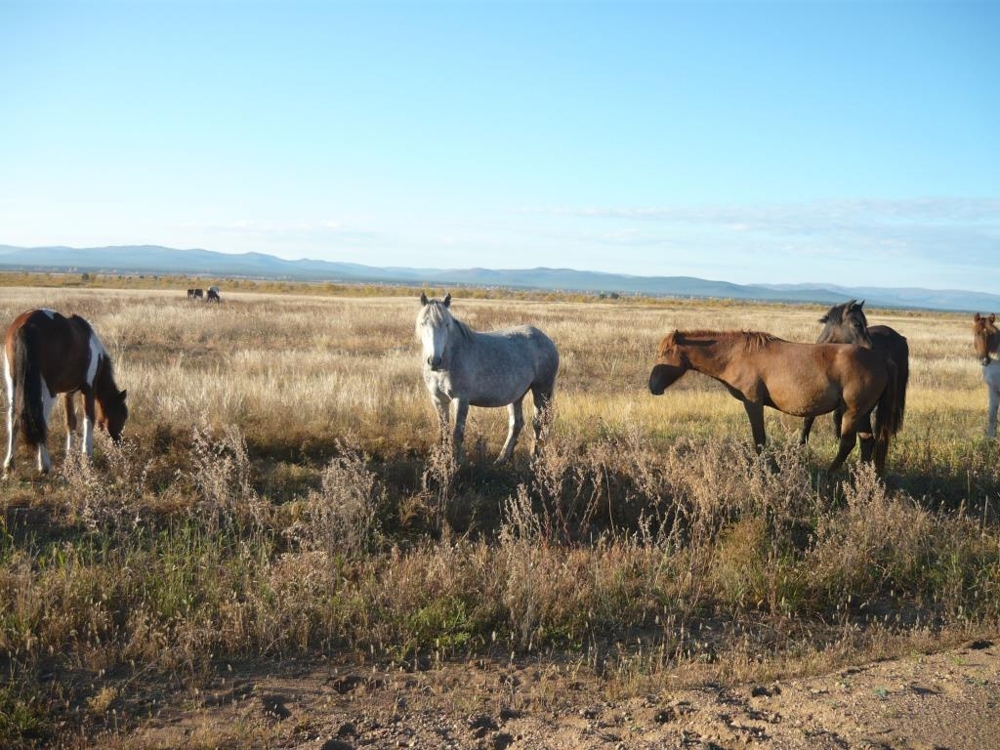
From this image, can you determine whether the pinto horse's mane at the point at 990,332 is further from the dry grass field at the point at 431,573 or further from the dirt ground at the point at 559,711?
the dirt ground at the point at 559,711

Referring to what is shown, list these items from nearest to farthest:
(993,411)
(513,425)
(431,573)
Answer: (431,573) → (513,425) → (993,411)

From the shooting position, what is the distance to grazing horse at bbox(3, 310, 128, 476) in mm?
7062

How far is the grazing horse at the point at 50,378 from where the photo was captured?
7.06 m

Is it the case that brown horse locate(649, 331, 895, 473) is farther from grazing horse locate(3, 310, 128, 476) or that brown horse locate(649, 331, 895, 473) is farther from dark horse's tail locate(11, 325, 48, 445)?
dark horse's tail locate(11, 325, 48, 445)

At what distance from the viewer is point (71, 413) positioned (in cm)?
816

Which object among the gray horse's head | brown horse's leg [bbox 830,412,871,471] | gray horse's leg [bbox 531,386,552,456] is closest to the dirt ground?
the gray horse's head

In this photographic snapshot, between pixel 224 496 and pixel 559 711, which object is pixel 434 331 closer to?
pixel 224 496

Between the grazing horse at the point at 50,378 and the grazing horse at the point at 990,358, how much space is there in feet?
39.5

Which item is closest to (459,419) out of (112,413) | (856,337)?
(112,413)

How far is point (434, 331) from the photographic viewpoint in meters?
7.57

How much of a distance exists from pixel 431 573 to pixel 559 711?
151 centimetres

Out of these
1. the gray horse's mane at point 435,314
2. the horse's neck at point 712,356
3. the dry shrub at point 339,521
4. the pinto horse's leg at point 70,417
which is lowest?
the dry shrub at point 339,521

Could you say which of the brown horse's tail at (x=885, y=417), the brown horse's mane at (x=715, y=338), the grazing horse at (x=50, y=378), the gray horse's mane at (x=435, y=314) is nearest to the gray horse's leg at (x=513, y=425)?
the gray horse's mane at (x=435, y=314)

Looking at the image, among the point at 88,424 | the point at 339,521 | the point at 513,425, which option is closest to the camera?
the point at 339,521
